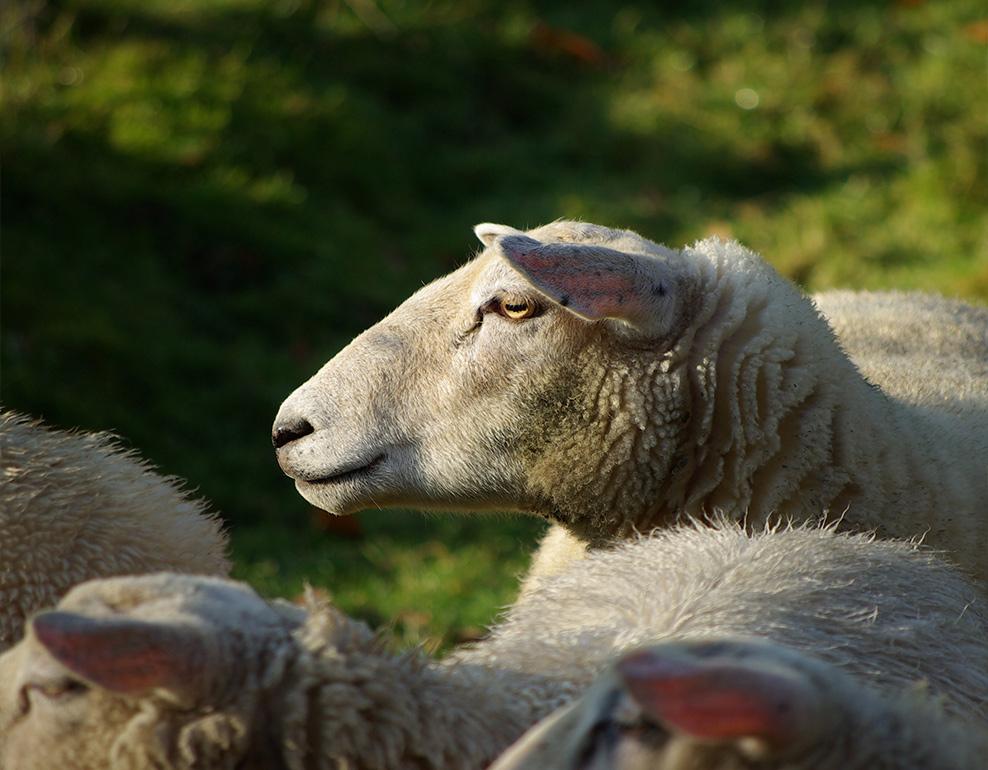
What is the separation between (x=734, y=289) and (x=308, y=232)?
4.16m

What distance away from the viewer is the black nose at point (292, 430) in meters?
3.27

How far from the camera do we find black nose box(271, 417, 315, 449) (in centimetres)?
327

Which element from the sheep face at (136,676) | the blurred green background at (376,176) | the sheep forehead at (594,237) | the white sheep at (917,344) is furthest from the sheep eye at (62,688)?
the blurred green background at (376,176)

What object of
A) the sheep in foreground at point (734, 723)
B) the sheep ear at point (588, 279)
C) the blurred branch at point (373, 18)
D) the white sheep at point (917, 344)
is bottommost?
the sheep in foreground at point (734, 723)

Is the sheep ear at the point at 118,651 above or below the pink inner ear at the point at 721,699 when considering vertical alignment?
below

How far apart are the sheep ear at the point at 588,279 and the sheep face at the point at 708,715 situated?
56.4 inches

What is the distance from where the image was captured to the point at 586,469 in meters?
3.06

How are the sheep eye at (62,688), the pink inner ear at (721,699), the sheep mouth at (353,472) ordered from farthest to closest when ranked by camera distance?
the sheep mouth at (353,472), the sheep eye at (62,688), the pink inner ear at (721,699)

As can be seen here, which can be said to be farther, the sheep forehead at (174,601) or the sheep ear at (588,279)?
the sheep ear at (588,279)

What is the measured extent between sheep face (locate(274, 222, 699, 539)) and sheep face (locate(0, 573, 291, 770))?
129 cm

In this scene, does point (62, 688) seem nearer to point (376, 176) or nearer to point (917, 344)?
point (917, 344)

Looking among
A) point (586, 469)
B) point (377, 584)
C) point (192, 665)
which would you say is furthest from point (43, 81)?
point (192, 665)

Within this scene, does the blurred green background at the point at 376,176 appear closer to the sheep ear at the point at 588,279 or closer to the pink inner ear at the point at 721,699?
the sheep ear at the point at 588,279

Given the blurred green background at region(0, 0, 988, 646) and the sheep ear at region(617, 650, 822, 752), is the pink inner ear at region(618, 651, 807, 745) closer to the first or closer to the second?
the sheep ear at region(617, 650, 822, 752)
